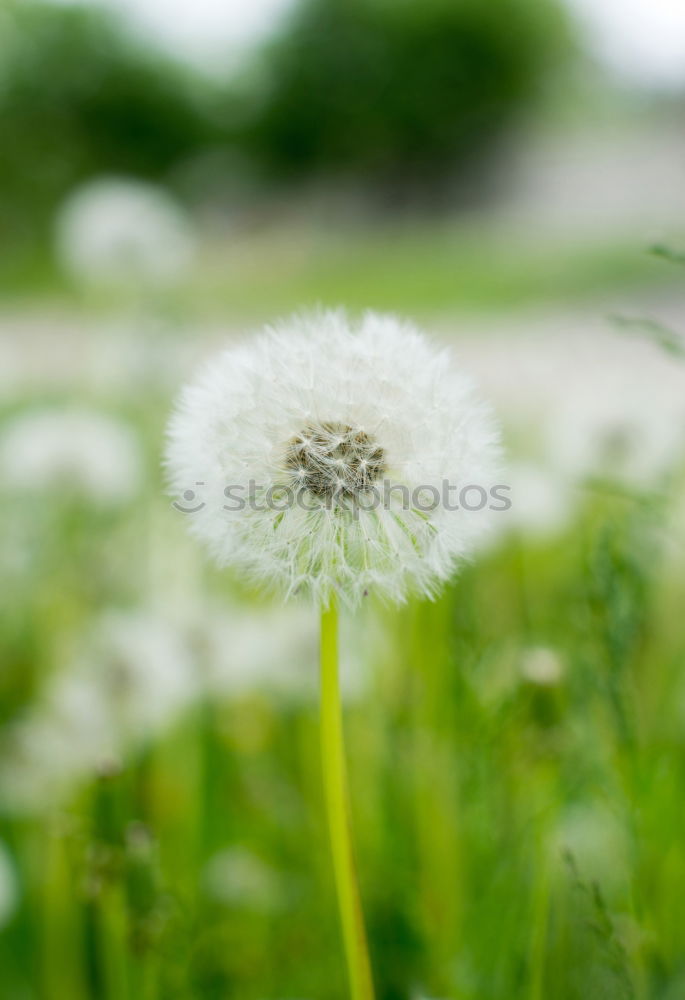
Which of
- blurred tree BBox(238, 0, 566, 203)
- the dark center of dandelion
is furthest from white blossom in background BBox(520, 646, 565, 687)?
blurred tree BBox(238, 0, 566, 203)

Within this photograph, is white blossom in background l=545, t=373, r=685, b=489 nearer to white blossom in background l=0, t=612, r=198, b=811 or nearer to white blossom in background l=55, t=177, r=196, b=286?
white blossom in background l=0, t=612, r=198, b=811

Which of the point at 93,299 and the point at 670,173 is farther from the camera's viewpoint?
the point at 670,173

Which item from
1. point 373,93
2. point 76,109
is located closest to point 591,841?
point 76,109

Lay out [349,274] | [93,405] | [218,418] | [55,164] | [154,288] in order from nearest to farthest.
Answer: [218,418], [93,405], [154,288], [349,274], [55,164]

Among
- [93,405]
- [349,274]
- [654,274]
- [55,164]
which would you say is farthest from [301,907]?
[55,164]

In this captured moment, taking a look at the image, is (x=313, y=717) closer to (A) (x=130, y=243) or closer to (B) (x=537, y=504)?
(B) (x=537, y=504)

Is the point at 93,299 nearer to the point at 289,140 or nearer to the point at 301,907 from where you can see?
the point at 301,907
